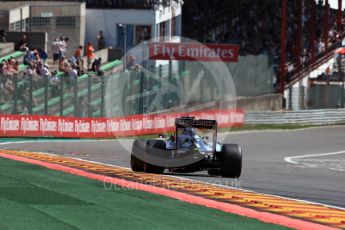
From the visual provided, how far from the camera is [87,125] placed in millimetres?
36781

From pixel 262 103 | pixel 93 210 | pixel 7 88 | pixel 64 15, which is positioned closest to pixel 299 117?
pixel 262 103

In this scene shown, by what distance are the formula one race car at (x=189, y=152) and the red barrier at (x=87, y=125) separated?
15.8 m

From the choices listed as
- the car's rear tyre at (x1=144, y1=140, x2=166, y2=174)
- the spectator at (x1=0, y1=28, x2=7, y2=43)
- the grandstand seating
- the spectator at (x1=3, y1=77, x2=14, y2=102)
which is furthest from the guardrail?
the car's rear tyre at (x1=144, y1=140, x2=166, y2=174)

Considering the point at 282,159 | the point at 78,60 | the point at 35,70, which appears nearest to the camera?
the point at 282,159

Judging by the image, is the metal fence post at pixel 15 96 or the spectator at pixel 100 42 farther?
the spectator at pixel 100 42

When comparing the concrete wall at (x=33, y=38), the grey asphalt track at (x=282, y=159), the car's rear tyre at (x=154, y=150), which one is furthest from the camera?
the concrete wall at (x=33, y=38)

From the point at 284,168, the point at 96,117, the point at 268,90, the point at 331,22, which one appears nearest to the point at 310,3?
the point at 331,22

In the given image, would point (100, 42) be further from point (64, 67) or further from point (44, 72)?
point (44, 72)

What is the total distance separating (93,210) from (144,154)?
7.81 metres

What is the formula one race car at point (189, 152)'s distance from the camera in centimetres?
1922

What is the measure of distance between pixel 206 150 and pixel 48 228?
9383mm

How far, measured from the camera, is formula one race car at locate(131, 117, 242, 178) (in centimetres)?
1922

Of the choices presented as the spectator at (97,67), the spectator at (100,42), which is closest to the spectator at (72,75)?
the spectator at (97,67)

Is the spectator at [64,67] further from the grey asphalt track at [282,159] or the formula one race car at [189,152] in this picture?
the formula one race car at [189,152]
